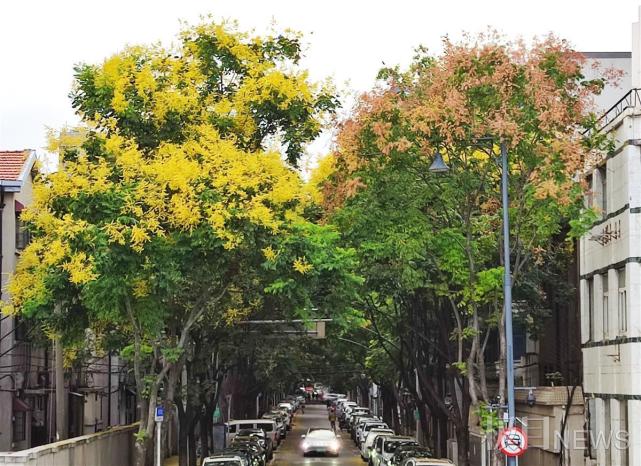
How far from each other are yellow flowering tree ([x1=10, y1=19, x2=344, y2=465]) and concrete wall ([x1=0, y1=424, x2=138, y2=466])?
6.36 feet

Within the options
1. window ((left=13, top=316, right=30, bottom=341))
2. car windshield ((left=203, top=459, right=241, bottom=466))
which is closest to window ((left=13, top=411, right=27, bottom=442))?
window ((left=13, top=316, right=30, bottom=341))

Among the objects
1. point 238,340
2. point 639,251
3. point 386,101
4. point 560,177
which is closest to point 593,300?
point 639,251

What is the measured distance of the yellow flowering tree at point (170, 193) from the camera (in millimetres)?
24875

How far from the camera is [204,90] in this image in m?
28.2

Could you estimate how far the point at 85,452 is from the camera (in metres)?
31.1

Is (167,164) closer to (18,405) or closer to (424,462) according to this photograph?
(424,462)

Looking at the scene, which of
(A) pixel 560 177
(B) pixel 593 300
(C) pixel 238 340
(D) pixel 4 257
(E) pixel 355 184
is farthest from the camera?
(C) pixel 238 340

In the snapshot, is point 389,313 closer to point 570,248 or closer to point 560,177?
point 570,248

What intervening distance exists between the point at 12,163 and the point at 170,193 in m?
13.6

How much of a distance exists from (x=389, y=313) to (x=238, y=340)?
5.63 m

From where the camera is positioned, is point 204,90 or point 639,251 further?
point 204,90

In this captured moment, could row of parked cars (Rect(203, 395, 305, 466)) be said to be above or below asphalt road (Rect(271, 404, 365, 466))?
above

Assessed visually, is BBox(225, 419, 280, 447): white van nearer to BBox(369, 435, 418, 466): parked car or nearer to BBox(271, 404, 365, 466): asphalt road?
BBox(271, 404, 365, 466): asphalt road

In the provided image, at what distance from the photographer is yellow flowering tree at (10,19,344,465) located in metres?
24.9
